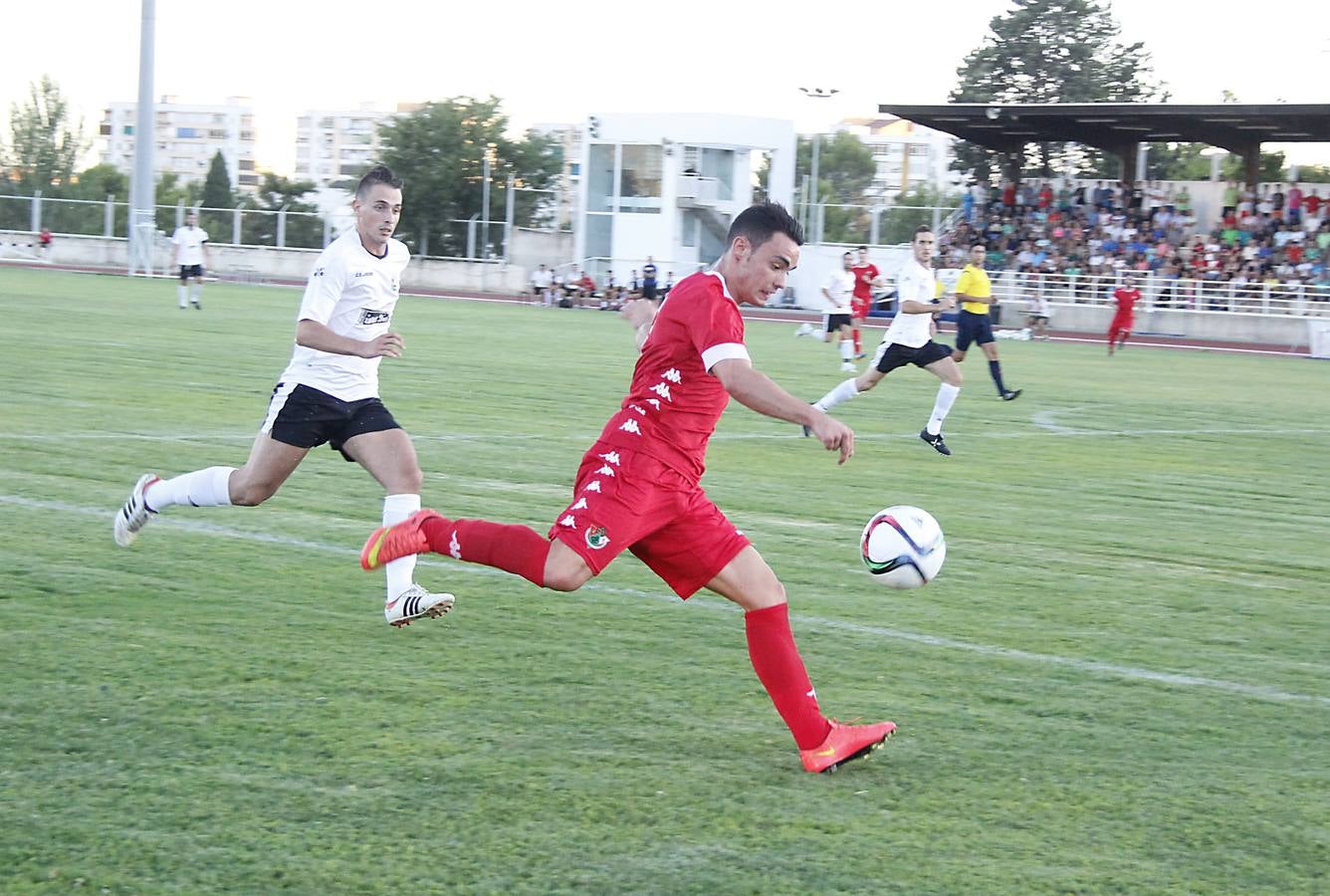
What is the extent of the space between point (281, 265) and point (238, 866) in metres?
53.0

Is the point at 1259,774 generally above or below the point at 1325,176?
below

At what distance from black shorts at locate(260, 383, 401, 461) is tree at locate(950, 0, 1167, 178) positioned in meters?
76.0

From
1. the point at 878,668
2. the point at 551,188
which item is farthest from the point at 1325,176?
the point at 878,668

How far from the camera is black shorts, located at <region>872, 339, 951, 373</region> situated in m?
13.7

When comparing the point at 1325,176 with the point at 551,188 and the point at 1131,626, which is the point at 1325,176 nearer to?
the point at 551,188

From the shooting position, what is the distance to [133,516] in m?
6.55

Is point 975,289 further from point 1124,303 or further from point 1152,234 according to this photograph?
point 1152,234

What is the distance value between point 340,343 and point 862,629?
247cm

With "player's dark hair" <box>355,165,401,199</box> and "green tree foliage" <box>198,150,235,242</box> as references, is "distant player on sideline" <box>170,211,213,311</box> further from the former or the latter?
"player's dark hair" <box>355,165,401,199</box>

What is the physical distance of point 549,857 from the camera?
3543 millimetres

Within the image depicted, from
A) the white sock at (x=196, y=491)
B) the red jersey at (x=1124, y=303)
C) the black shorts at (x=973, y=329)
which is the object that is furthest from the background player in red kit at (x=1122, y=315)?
the white sock at (x=196, y=491)

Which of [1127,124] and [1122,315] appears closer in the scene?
[1122,315]

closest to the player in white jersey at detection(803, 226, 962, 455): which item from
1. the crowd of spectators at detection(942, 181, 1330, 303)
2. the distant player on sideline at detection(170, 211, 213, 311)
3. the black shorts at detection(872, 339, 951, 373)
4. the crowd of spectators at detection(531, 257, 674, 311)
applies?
the black shorts at detection(872, 339, 951, 373)

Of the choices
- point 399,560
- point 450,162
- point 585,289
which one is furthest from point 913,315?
point 450,162
